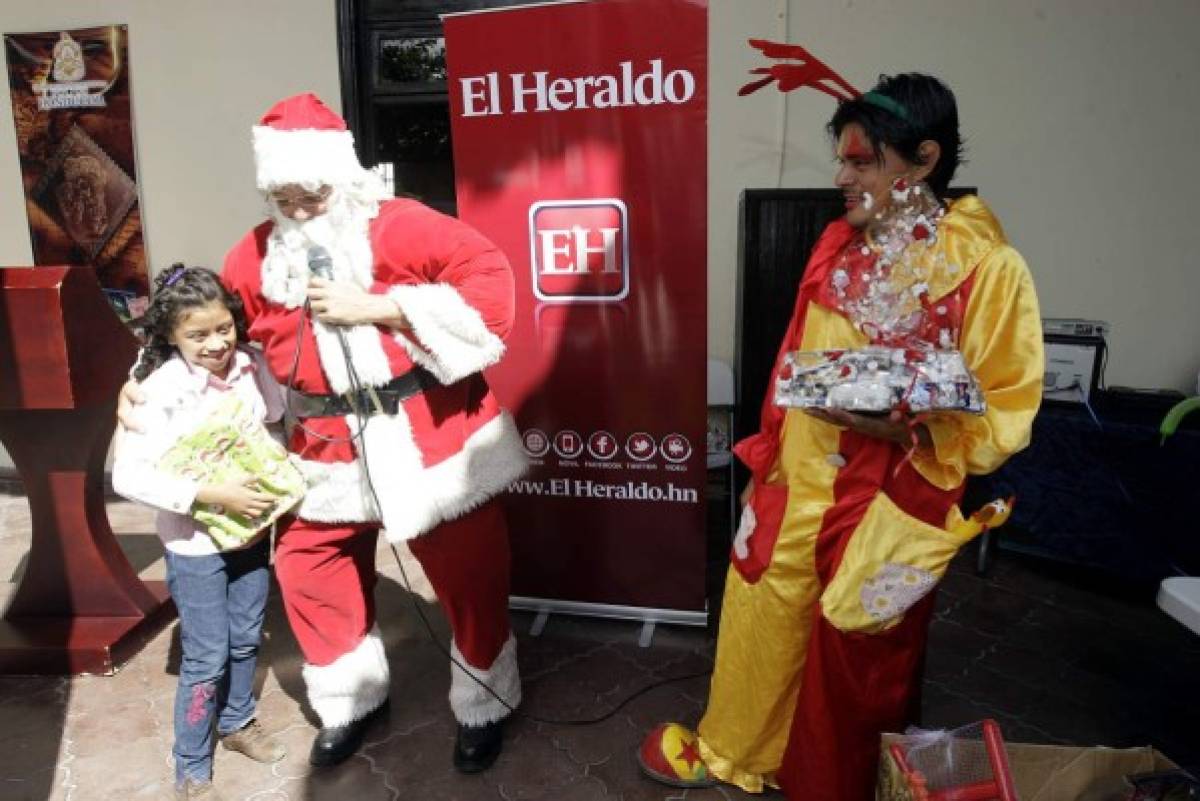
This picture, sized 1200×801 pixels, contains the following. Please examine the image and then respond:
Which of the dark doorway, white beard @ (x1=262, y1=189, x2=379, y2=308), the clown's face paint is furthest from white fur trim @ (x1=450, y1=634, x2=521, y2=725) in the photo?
the dark doorway

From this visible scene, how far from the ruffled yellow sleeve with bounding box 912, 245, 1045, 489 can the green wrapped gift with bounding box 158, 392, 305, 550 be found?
1.58 metres

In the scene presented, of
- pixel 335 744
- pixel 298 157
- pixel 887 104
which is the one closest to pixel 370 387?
pixel 298 157

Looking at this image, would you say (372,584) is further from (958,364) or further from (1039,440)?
(1039,440)

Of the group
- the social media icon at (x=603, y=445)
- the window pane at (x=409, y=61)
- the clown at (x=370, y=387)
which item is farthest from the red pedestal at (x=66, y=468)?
the window pane at (x=409, y=61)

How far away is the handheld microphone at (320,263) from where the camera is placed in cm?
190

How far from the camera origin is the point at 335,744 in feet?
7.63

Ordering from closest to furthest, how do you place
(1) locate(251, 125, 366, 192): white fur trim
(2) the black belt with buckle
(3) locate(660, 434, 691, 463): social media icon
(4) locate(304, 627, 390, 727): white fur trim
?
(1) locate(251, 125, 366, 192): white fur trim → (2) the black belt with buckle → (4) locate(304, 627, 390, 727): white fur trim → (3) locate(660, 434, 691, 463): social media icon

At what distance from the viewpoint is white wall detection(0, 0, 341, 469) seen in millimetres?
4180

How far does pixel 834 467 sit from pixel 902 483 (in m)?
0.15

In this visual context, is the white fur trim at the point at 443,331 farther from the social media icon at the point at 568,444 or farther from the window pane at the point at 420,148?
the window pane at the point at 420,148

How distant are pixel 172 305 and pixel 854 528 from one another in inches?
67.5

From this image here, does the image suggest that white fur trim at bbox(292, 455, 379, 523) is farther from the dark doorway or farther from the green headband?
the dark doorway

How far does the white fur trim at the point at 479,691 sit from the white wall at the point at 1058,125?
2.72 meters

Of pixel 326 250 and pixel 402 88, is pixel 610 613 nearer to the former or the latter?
pixel 326 250
